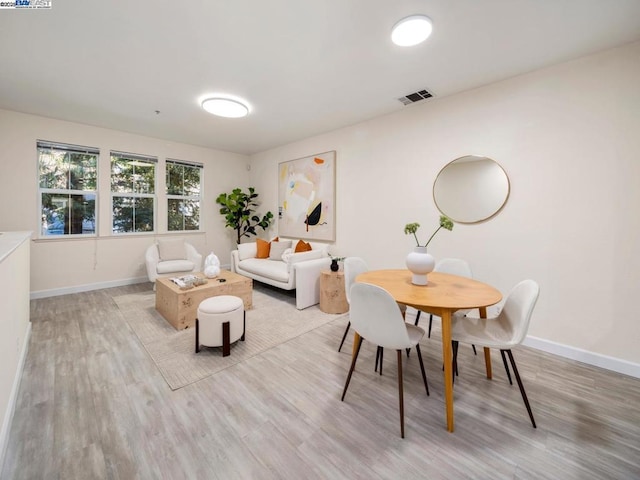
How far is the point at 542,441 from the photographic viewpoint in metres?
1.43

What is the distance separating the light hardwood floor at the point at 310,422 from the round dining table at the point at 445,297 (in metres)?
0.25

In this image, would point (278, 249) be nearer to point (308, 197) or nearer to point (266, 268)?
point (266, 268)

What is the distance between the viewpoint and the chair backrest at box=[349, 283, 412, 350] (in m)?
1.44

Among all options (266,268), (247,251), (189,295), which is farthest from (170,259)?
(189,295)

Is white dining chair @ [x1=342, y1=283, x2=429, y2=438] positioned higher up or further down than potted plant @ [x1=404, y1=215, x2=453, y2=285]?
further down

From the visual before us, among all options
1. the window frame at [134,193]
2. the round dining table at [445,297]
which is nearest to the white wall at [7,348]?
the round dining table at [445,297]

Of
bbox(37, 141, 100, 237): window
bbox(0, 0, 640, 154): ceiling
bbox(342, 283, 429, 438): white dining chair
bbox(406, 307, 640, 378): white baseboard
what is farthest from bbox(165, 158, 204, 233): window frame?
bbox(406, 307, 640, 378): white baseboard

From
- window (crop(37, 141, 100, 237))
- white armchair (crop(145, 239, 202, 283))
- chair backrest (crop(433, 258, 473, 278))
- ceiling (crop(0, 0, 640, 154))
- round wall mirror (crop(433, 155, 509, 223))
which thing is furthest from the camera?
white armchair (crop(145, 239, 202, 283))

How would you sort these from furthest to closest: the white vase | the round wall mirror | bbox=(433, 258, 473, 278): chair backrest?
the round wall mirror
bbox=(433, 258, 473, 278): chair backrest
the white vase

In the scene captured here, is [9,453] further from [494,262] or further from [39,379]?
[494,262]

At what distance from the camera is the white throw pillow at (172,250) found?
170 inches

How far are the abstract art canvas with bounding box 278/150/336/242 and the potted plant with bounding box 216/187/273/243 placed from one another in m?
0.57

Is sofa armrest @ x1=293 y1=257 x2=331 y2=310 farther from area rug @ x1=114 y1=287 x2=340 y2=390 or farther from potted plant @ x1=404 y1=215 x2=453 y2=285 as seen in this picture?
potted plant @ x1=404 y1=215 x2=453 y2=285

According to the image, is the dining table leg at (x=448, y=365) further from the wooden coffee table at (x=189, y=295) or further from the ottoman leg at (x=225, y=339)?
the wooden coffee table at (x=189, y=295)
